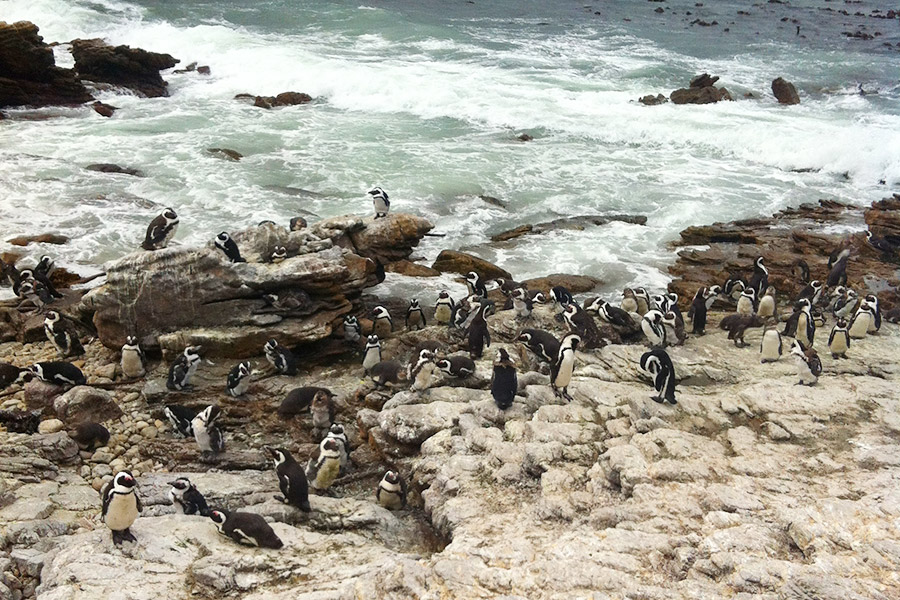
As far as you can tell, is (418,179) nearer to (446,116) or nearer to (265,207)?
(265,207)

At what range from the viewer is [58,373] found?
11.0 metres

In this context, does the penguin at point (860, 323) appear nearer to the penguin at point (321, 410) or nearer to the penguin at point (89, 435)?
the penguin at point (321, 410)

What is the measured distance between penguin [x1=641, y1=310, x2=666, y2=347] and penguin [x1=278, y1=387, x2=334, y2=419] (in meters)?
5.45

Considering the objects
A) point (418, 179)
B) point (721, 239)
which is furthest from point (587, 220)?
point (418, 179)

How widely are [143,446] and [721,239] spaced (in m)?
16.3

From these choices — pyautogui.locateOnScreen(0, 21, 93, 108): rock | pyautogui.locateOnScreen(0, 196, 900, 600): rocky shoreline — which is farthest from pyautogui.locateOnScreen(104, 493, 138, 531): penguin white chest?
pyautogui.locateOnScreen(0, 21, 93, 108): rock

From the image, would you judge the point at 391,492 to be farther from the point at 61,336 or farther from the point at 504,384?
the point at 61,336

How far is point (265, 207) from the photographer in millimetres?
20625

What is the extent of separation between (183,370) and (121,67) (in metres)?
28.7

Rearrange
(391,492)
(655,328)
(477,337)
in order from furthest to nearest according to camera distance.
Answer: (655,328) < (477,337) < (391,492)

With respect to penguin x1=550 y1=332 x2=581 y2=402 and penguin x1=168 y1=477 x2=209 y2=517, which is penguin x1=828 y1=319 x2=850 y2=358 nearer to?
penguin x1=550 y1=332 x2=581 y2=402

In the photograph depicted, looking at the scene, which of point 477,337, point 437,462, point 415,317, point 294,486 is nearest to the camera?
point 294,486


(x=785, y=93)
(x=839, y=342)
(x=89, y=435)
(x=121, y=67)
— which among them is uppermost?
(x=785, y=93)

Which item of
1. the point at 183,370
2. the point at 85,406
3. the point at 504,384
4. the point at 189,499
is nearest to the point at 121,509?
the point at 189,499
